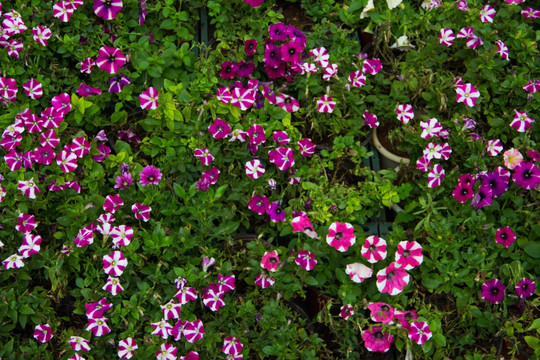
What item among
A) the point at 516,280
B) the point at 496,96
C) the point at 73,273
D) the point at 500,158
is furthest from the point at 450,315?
the point at 73,273

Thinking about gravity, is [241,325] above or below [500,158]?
below

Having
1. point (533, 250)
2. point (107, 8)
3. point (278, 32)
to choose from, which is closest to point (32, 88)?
point (107, 8)

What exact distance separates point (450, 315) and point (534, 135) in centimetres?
103

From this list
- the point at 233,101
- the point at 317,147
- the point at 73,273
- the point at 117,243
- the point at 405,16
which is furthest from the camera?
the point at 405,16

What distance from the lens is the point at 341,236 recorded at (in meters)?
2.29

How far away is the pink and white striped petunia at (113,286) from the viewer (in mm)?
2178

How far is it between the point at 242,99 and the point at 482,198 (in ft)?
3.75

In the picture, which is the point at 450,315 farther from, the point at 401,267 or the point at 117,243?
the point at 117,243

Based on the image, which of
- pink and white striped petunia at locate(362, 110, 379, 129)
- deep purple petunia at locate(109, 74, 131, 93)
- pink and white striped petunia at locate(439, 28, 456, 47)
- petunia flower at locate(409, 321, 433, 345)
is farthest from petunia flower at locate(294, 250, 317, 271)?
pink and white striped petunia at locate(439, 28, 456, 47)

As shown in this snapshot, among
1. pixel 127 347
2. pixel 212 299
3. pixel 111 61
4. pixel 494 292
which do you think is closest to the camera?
pixel 127 347

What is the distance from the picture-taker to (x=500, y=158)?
2668mm

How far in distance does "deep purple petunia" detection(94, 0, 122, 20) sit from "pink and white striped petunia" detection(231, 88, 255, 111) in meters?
0.77

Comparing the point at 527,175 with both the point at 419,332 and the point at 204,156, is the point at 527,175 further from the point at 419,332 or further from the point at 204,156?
the point at 204,156

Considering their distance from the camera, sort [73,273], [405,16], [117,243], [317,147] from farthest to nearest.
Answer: [405,16], [317,147], [73,273], [117,243]
